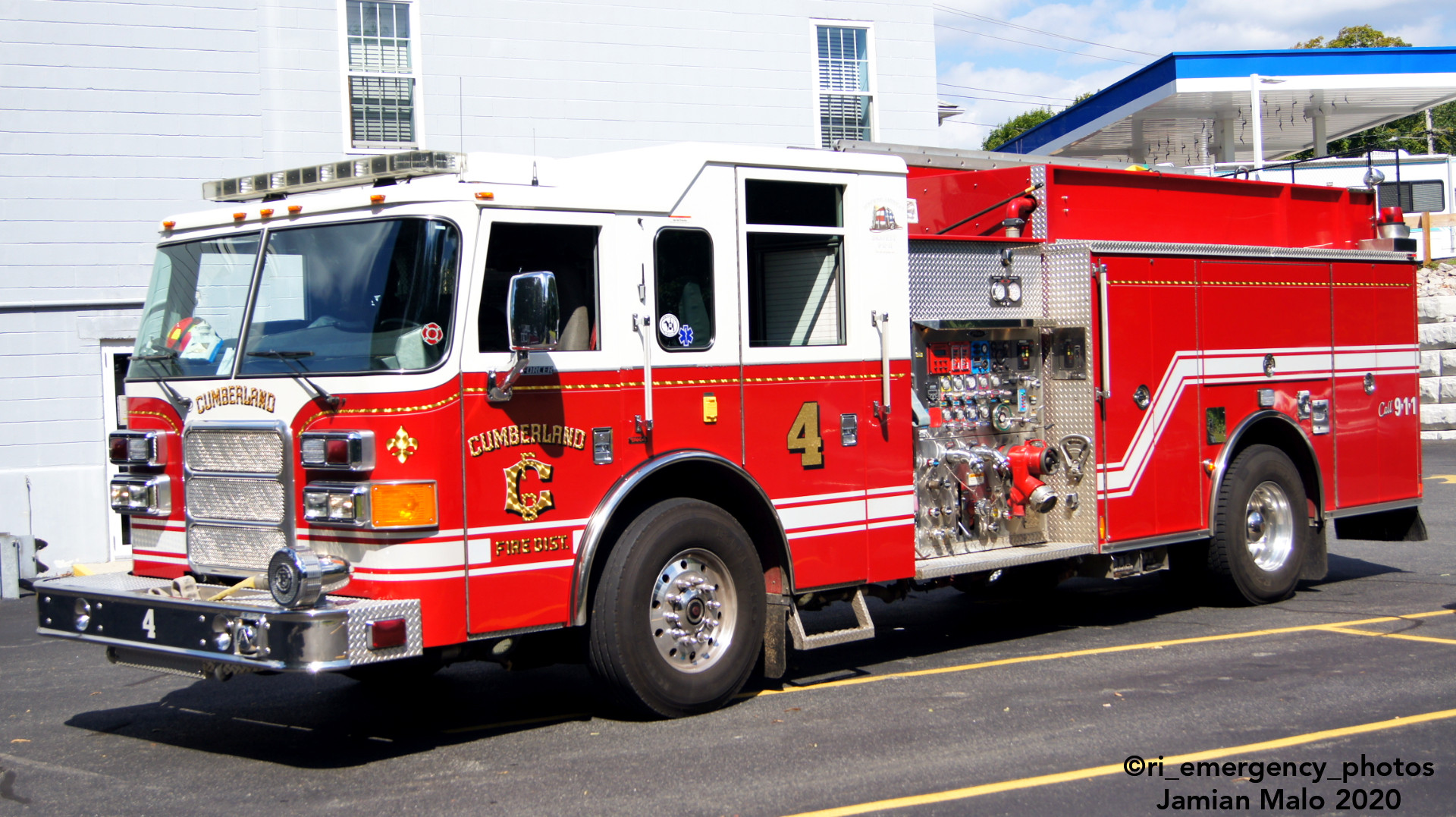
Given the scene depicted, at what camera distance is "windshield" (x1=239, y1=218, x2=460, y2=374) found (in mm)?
5988

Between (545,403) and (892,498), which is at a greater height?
(545,403)

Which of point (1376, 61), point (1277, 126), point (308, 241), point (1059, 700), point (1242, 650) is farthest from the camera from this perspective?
point (1277, 126)

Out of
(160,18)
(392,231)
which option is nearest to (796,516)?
(392,231)

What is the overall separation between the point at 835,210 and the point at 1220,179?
3.96 metres

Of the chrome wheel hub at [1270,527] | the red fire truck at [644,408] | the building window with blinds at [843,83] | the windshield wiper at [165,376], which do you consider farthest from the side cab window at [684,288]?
the building window with blinds at [843,83]

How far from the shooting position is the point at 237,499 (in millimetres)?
6344

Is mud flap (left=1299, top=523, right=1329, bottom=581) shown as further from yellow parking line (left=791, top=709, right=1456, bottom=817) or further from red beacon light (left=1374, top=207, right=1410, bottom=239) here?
yellow parking line (left=791, top=709, right=1456, bottom=817)

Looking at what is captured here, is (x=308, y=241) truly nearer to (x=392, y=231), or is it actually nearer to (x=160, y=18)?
(x=392, y=231)

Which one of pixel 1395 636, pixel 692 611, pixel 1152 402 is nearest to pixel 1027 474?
pixel 1152 402

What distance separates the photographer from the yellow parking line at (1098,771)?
532 centimetres

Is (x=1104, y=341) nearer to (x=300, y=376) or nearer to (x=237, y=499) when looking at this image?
(x=300, y=376)

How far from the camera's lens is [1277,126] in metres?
26.4

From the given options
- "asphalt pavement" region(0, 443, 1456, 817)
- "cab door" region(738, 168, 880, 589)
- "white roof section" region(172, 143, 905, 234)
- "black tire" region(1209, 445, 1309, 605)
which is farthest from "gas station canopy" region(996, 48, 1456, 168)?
"white roof section" region(172, 143, 905, 234)

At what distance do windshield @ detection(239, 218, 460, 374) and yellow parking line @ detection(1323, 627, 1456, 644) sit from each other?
6.39 m
